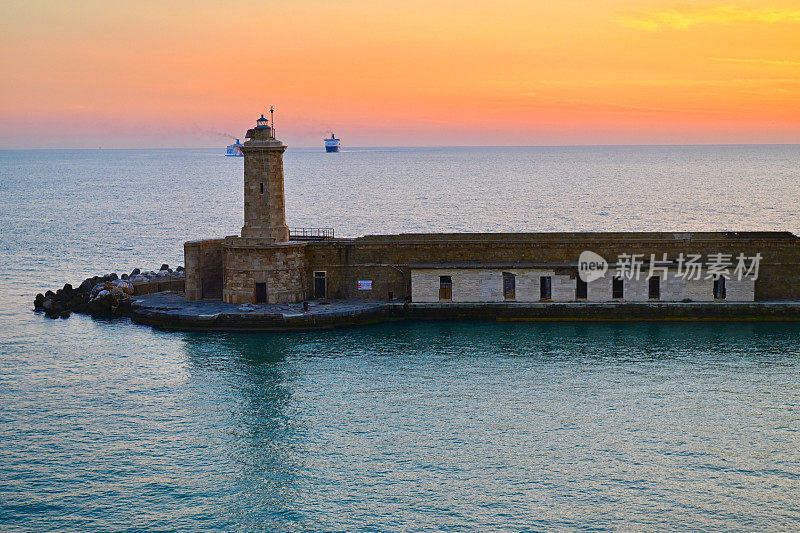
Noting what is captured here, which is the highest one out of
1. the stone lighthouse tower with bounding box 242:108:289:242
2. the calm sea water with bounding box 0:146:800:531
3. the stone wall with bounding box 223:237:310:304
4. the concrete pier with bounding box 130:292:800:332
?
the stone lighthouse tower with bounding box 242:108:289:242

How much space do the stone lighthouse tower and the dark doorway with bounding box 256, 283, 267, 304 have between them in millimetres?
2306

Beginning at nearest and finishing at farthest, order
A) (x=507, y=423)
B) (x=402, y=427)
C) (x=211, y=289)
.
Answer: (x=402, y=427)
(x=507, y=423)
(x=211, y=289)

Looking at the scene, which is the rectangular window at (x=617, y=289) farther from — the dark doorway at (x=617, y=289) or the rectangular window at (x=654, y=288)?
the rectangular window at (x=654, y=288)

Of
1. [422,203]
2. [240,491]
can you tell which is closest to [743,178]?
[422,203]

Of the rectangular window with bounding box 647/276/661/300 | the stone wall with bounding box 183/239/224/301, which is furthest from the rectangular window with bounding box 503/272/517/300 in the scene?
the stone wall with bounding box 183/239/224/301

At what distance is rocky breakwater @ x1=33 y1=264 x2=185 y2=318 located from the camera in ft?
147

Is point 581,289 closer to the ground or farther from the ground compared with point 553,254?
closer to the ground

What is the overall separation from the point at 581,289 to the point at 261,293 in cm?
1485

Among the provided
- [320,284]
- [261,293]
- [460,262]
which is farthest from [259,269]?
[460,262]

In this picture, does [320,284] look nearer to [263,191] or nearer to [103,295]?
[263,191]

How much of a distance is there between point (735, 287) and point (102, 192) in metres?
141

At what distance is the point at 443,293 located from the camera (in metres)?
42.9

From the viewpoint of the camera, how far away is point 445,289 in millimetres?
42969

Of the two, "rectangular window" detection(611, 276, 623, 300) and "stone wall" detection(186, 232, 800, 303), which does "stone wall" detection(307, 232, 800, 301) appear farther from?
"rectangular window" detection(611, 276, 623, 300)
